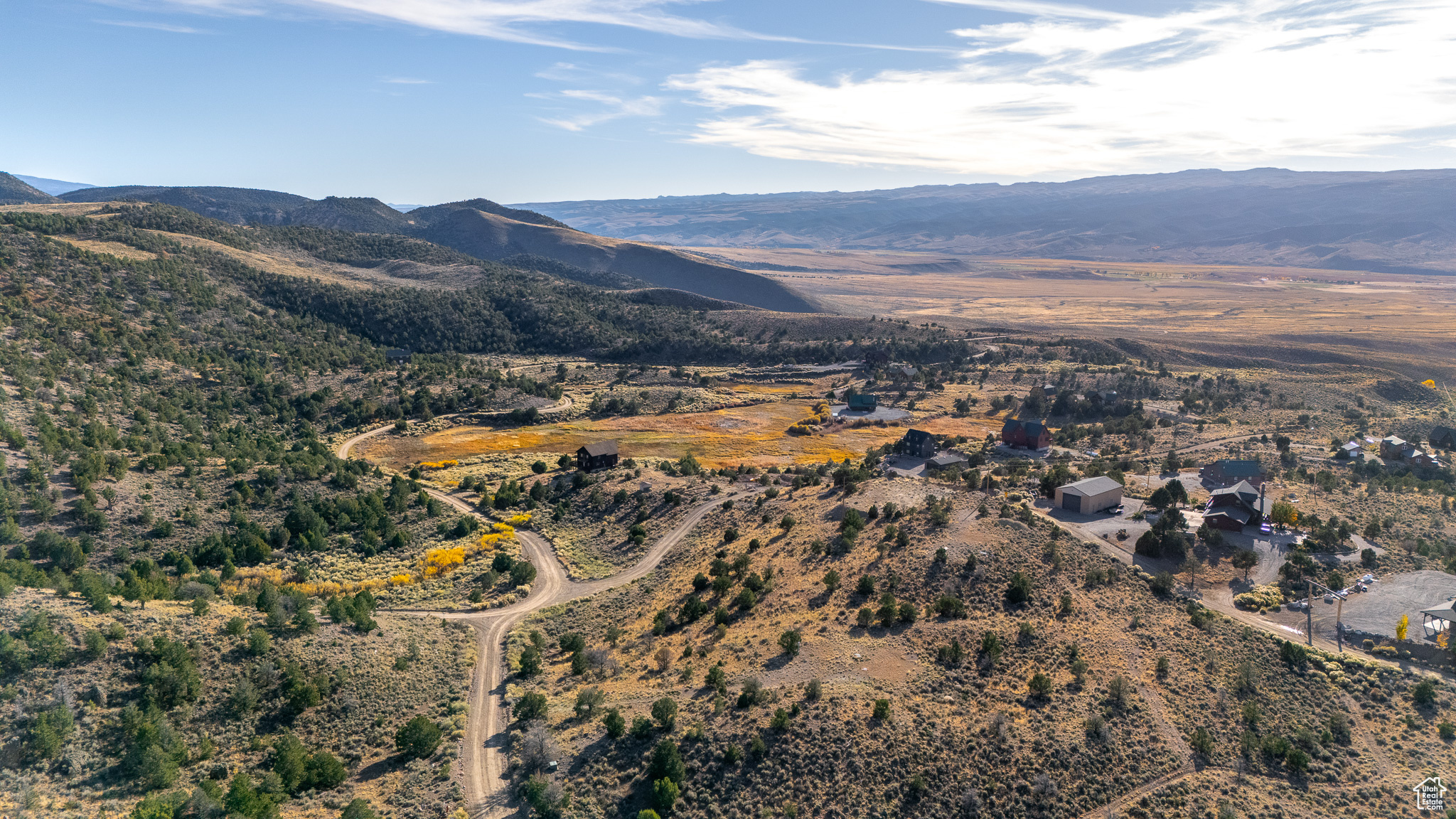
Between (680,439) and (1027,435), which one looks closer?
(1027,435)

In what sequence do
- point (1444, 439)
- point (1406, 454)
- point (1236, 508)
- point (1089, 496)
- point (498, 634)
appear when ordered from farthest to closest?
point (1444, 439), point (1406, 454), point (1089, 496), point (1236, 508), point (498, 634)

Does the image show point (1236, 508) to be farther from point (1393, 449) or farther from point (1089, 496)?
point (1393, 449)

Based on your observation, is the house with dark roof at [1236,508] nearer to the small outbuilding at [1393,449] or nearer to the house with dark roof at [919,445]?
the house with dark roof at [919,445]

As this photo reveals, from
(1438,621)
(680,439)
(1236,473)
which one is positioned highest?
(1236,473)

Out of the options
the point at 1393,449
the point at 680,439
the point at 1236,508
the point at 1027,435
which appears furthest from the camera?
the point at 680,439

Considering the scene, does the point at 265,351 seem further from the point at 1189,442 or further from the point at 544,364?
the point at 1189,442

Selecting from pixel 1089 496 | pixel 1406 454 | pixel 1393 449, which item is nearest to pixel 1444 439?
pixel 1406 454

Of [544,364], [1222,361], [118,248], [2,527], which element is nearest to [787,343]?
[544,364]
